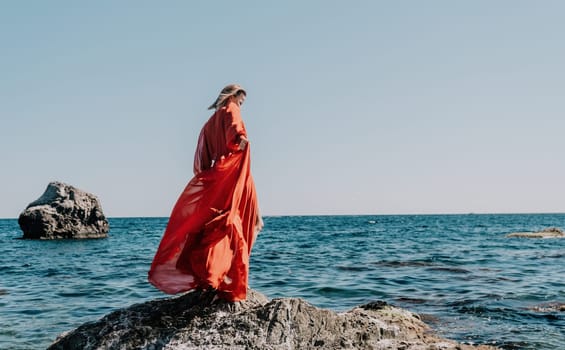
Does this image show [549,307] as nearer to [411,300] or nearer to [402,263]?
[411,300]

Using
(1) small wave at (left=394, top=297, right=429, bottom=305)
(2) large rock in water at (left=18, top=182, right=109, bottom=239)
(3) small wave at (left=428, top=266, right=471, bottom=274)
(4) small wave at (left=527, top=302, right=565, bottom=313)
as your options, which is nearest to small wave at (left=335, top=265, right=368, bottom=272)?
(3) small wave at (left=428, top=266, right=471, bottom=274)

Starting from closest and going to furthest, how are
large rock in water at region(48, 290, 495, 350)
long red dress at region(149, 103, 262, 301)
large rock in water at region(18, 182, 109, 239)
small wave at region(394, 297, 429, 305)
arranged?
large rock in water at region(48, 290, 495, 350) < long red dress at region(149, 103, 262, 301) < small wave at region(394, 297, 429, 305) < large rock in water at region(18, 182, 109, 239)

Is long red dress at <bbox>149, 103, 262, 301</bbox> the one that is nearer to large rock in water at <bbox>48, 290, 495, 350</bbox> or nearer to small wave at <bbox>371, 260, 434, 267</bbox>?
large rock in water at <bbox>48, 290, 495, 350</bbox>

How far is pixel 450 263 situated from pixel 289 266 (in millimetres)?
6000

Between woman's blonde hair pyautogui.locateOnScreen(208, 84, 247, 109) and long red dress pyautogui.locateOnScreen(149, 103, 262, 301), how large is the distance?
70 millimetres

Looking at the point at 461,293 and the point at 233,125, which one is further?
the point at 461,293

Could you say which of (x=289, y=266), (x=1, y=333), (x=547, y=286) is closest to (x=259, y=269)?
(x=289, y=266)

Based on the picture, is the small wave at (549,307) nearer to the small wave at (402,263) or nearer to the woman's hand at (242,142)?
the small wave at (402,263)

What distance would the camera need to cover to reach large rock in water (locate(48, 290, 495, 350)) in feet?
16.6

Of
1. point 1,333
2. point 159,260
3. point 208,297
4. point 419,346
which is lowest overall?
point 1,333

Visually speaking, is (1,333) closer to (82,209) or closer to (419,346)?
(419,346)

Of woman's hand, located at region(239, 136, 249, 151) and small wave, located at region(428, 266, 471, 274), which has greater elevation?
woman's hand, located at region(239, 136, 249, 151)

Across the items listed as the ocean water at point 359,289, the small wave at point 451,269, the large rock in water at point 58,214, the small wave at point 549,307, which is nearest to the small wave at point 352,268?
the ocean water at point 359,289

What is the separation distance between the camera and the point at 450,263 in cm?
2030
